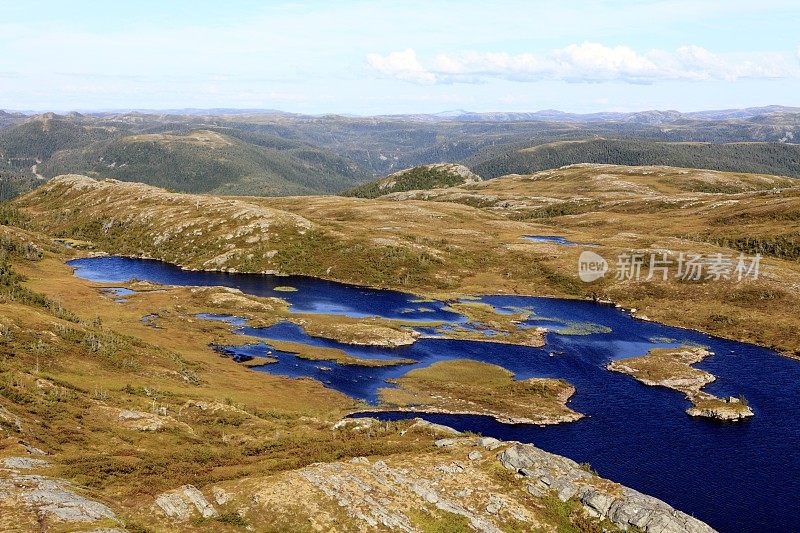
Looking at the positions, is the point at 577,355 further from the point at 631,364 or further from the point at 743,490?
the point at 743,490

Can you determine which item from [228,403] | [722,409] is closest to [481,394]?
[722,409]

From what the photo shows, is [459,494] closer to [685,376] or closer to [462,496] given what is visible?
[462,496]

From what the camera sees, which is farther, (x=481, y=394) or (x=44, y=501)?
(x=481, y=394)

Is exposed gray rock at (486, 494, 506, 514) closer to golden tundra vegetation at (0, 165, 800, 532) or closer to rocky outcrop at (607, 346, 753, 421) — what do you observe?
golden tundra vegetation at (0, 165, 800, 532)

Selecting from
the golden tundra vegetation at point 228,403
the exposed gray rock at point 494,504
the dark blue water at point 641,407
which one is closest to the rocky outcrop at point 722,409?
the dark blue water at point 641,407

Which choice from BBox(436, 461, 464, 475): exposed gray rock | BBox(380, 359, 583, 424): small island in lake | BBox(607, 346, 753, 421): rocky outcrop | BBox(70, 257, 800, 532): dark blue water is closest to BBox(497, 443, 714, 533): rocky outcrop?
BBox(436, 461, 464, 475): exposed gray rock

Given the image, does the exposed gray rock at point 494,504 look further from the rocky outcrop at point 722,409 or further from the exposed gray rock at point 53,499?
the rocky outcrop at point 722,409
